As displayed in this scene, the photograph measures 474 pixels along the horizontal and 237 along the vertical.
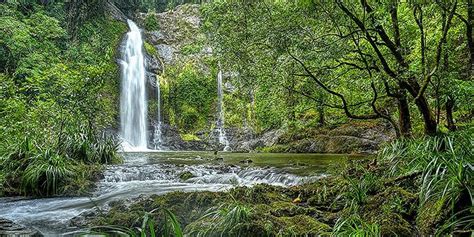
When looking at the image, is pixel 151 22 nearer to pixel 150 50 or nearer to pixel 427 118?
pixel 150 50

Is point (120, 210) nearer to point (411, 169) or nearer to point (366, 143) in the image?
point (411, 169)

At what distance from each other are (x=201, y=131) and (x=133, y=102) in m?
5.57

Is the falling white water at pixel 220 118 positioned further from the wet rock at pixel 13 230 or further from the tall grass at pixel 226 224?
the tall grass at pixel 226 224

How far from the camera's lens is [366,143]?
16562 millimetres

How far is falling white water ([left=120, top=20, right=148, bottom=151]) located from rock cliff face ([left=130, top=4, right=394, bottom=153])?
0.85m

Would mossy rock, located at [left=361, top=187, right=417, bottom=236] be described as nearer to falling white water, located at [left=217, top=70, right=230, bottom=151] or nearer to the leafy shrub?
the leafy shrub

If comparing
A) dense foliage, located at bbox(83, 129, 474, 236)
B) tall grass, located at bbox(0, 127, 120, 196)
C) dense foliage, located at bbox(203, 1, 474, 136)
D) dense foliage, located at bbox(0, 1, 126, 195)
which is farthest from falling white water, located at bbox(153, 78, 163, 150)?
dense foliage, located at bbox(83, 129, 474, 236)

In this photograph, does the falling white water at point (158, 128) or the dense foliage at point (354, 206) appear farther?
the falling white water at point (158, 128)

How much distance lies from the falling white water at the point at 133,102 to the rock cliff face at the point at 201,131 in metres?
0.85

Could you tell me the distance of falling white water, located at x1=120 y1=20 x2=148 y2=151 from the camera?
25.3 m

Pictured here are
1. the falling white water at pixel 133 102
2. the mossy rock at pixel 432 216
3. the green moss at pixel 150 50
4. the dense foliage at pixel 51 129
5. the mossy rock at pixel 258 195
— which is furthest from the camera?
the green moss at pixel 150 50

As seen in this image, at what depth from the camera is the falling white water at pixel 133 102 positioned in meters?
25.3

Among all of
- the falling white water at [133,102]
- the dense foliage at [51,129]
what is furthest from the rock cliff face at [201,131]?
the dense foliage at [51,129]

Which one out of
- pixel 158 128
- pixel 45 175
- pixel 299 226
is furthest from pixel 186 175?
pixel 158 128
